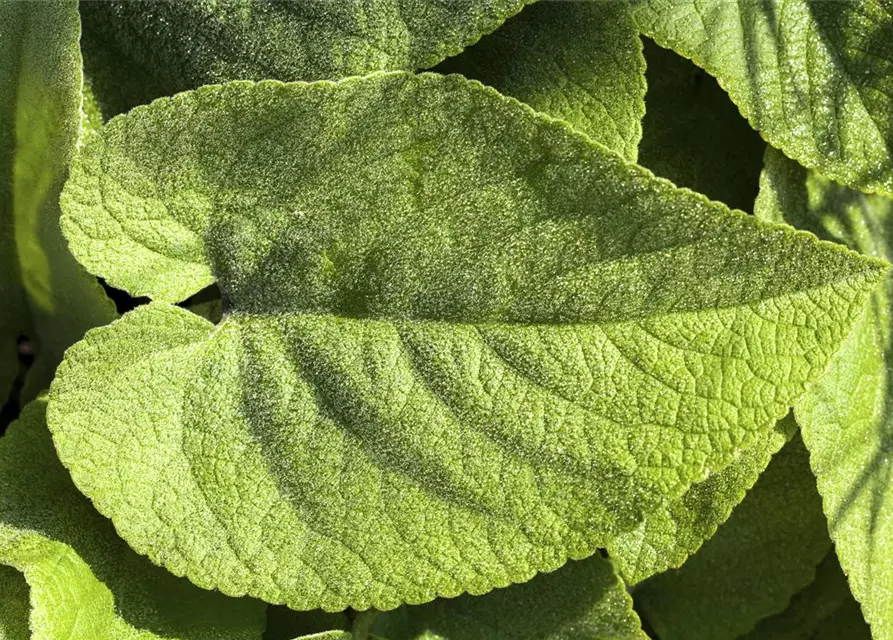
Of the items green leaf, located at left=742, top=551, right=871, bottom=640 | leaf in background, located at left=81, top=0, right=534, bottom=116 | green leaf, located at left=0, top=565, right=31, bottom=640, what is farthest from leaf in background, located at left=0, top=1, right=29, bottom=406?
green leaf, located at left=742, top=551, right=871, bottom=640

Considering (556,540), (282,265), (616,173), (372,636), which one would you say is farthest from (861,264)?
(372,636)

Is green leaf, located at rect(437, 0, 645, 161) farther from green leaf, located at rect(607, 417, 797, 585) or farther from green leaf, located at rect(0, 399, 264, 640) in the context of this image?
green leaf, located at rect(0, 399, 264, 640)

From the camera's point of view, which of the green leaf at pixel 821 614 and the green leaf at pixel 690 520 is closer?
the green leaf at pixel 690 520

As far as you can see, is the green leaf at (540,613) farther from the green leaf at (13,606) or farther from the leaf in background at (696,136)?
the leaf in background at (696,136)

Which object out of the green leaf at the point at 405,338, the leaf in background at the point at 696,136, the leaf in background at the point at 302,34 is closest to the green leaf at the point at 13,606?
the green leaf at the point at 405,338

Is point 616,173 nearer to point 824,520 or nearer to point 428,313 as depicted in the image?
point 428,313

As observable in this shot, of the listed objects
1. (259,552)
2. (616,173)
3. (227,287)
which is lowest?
(259,552)
